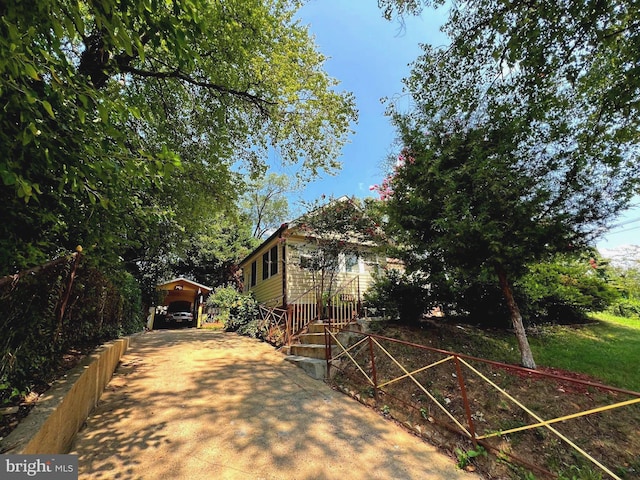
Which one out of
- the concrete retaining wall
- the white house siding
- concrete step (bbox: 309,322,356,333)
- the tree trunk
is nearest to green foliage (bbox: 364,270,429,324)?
concrete step (bbox: 309,322,356,333)

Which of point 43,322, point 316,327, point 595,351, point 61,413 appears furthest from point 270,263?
point 595,351

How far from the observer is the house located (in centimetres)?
916

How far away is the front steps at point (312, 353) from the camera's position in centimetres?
616

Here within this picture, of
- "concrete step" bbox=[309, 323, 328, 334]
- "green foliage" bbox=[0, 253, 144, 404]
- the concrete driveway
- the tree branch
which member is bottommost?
the concrete driveway

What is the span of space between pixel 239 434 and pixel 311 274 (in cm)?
812

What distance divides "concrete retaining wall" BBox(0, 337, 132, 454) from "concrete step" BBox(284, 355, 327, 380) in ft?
11.9

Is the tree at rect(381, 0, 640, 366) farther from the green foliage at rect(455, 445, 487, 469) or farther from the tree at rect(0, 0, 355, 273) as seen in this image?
the tree at rect(0, 0, 355, 273)

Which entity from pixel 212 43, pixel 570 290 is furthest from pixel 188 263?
pixel 570 290

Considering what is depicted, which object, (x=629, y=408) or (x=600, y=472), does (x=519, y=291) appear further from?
(x=600, y=472)

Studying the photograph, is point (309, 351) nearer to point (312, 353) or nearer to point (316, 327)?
point (312, 353)

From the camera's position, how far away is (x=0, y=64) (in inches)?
59.2

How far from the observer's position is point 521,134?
483cm

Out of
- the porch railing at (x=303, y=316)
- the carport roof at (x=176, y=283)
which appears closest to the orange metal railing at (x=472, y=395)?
the porch railing at (x=303, y=316)

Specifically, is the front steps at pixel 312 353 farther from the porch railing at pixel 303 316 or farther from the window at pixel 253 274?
the window at pixel 253 274
